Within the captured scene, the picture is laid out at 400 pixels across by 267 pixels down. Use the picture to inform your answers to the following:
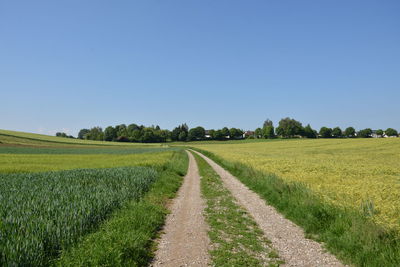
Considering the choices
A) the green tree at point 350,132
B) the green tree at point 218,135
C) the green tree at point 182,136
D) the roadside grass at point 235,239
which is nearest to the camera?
the roadside grass at point 235,239

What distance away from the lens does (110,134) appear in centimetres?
Result: 16350

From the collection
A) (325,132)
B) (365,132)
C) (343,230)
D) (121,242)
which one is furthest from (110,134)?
(343,230)

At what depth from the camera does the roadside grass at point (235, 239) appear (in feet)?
18.4

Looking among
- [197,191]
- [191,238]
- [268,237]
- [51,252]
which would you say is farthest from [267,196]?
[51,252]

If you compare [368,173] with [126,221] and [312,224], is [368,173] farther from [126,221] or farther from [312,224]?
[126,221]

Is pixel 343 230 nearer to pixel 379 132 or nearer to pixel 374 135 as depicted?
pixel 379 132

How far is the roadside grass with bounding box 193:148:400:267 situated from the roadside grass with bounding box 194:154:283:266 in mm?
1587

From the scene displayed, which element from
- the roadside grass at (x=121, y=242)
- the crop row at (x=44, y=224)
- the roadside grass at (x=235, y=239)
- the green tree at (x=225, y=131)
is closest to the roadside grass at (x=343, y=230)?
the roadside grass at (x=235, y=239)

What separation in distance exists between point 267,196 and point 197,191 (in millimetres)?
Result: 4164

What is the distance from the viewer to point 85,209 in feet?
24.3

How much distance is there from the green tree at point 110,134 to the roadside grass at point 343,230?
163 metres

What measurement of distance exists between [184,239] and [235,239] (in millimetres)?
1461

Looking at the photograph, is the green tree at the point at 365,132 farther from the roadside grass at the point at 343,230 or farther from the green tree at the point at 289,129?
the roadside grass at the point at 343,230

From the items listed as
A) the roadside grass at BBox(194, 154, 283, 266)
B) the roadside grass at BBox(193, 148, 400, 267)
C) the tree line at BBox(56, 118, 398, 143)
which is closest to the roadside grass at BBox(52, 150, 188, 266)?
the roadside grass at BBox(194, 154, 283, 266)
